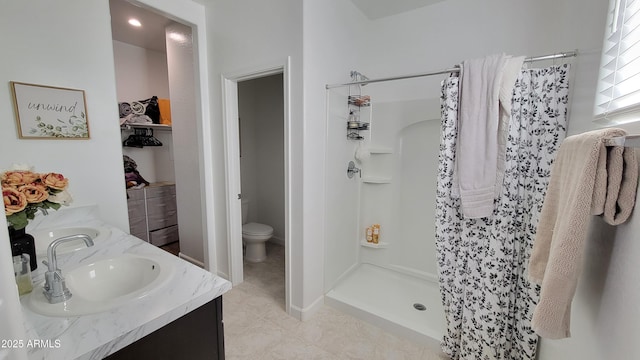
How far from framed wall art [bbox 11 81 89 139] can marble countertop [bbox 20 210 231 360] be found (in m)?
0.91

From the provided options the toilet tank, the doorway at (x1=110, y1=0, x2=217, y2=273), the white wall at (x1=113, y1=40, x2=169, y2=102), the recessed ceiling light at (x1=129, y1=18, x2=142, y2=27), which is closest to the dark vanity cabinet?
the doorway at (x1=110, y1=0, x2=217, y2=273)

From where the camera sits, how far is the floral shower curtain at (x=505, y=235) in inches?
55.4

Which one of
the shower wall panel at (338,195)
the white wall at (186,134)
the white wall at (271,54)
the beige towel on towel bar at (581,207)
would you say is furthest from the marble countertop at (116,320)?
the white wall at (186,134)

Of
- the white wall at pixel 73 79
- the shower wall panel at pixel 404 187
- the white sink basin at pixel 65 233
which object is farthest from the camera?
the shower wall panel at pixel 404 187

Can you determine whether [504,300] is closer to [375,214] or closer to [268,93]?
[375,214]

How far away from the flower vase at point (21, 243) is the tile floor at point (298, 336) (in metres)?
1.28

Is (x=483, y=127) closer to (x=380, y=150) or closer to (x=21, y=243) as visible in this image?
(x=380, y=150)

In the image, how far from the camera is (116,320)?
2.83 feet

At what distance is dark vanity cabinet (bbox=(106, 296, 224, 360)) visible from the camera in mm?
883

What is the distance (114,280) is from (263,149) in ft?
8.94

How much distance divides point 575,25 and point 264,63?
1.95 metres

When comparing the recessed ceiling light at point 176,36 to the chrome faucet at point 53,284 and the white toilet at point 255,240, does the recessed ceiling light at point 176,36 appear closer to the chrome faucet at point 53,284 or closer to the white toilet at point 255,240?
the white toilet at point 255,240

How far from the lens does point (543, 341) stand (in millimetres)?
1477

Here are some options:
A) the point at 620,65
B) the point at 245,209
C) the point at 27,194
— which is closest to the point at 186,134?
the point at 245,209
